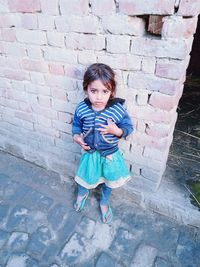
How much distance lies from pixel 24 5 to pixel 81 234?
2114mm

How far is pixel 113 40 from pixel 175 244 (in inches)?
73.7

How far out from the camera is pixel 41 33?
6.58ft

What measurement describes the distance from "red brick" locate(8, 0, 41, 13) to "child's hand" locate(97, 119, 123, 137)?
1.09m

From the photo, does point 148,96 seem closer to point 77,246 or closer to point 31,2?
point 31,2

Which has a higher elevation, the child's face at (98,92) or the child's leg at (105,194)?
the child's face at (98,92)

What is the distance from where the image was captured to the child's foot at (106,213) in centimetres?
237

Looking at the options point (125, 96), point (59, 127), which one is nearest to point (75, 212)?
point (59, 127)

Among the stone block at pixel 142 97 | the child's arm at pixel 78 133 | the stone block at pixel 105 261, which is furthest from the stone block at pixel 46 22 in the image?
the stone block at pixel 105 261

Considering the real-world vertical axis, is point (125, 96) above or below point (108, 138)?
above

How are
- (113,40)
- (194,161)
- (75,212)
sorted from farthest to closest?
1. (194,161)
2. (75,212)
3. (113,40)

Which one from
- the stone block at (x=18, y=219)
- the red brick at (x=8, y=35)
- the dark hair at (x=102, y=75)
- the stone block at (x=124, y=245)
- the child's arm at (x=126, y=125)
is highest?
the red brick at (x=8, y=35)

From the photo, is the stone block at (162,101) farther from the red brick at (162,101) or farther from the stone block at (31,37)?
the stone block at (31,37)

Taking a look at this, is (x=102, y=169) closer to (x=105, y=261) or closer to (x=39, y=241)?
(x=105, y=261)

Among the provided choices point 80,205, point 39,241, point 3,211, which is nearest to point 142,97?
point 80,205
